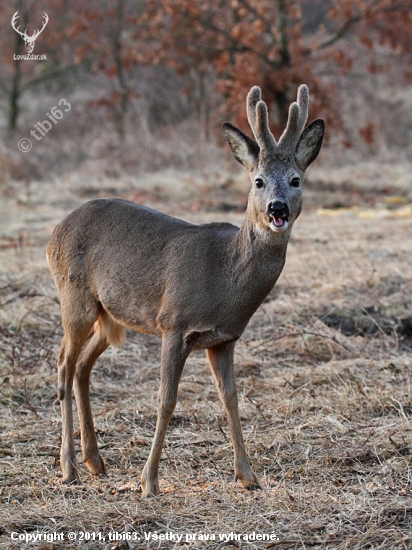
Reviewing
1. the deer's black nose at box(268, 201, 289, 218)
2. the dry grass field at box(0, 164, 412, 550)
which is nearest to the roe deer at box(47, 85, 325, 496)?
the deer's black nose at box(268, 201, 289, 218)

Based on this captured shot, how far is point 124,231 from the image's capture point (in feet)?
16.1

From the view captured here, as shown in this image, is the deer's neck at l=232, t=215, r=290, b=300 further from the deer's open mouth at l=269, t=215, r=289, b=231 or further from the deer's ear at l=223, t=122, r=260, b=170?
the deer's ear at l=223, t=122, r=260, b=170

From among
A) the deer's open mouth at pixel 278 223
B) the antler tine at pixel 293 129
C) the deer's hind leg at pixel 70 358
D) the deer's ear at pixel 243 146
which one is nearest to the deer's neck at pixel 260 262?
the deer's open mouth at pixel 278 223

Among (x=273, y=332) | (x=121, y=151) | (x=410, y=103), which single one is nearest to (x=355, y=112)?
(x=410, y=103)

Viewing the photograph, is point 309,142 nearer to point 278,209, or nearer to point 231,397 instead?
point 278,209

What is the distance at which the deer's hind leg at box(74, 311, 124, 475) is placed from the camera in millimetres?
4914

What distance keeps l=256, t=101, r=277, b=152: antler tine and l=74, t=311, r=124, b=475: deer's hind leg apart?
142cm

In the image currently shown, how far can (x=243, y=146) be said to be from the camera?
14.6 feet

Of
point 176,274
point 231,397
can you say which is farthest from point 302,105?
point 231,397

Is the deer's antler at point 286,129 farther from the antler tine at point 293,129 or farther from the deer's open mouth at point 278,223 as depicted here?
the deer's open mouth at point 278,223

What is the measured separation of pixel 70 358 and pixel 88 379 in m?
0.20

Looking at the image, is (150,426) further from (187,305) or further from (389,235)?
(389,235)

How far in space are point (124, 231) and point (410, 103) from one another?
18.0 meters

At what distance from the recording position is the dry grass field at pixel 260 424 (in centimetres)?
399
